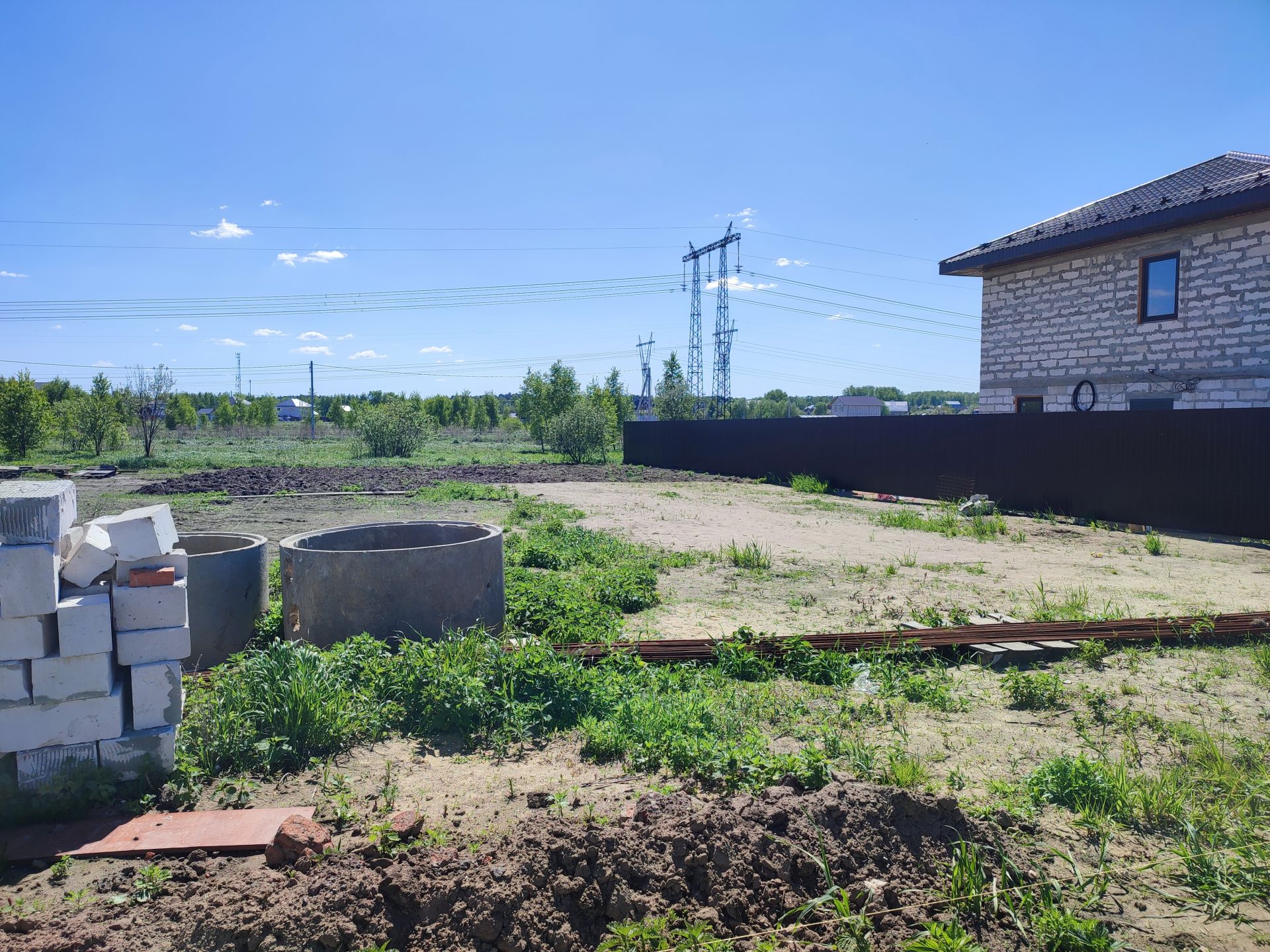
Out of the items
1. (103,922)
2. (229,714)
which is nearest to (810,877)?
(103,922)

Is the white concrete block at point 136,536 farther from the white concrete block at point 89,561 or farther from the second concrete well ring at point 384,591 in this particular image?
the second concrete well ring at point 384,591

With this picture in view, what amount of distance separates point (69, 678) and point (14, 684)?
0.18 meters

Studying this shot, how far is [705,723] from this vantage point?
159 inches

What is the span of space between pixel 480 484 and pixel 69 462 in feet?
61.5

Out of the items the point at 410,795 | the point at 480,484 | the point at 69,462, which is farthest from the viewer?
the point at 69,462

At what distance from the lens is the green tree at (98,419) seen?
33.5 metres

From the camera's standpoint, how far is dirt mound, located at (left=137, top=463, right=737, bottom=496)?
19.0 m

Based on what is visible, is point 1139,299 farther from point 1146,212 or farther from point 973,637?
point 973,637

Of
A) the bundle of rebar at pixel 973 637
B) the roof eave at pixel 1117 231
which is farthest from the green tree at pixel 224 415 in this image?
the bundle of rebar at pixel 973 637

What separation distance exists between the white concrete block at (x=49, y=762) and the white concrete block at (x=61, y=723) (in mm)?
27

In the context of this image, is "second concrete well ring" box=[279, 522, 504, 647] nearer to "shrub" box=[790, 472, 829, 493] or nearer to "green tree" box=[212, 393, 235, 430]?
"shrub" box=[790, 472, 829, 493]

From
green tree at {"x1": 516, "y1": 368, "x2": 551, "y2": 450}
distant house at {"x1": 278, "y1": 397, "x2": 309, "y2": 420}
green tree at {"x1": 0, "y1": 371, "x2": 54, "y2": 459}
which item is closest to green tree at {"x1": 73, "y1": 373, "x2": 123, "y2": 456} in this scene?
green tree at {"x1": 0, "y1": 371, "x2": 54, "y2": 459}

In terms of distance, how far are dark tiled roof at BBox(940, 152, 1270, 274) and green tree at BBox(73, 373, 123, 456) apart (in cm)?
3338

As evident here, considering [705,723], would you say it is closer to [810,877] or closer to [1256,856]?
[810,877]
